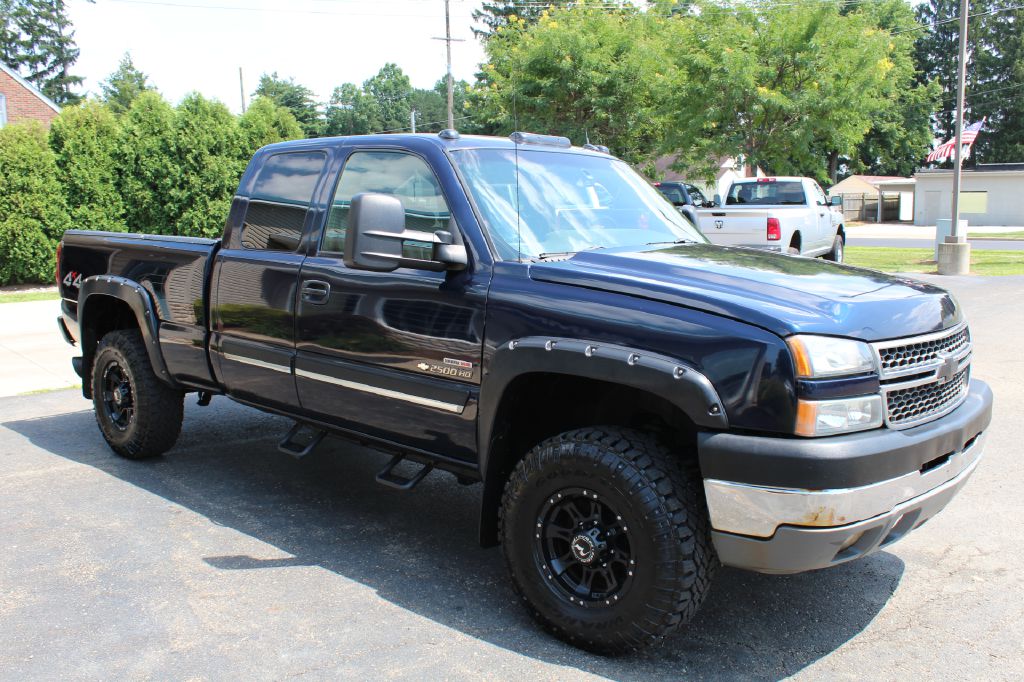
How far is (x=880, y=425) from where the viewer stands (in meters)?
3.04

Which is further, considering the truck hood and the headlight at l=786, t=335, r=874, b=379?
the truck hood

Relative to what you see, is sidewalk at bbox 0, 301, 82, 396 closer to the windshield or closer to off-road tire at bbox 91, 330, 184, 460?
off-road tire at bbox 91, 330, 184, 460

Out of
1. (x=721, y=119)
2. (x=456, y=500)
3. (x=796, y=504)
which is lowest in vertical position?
(x=456, y=500)

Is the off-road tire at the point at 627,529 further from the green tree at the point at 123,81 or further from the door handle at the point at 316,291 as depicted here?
the green tree at the point at 123,81

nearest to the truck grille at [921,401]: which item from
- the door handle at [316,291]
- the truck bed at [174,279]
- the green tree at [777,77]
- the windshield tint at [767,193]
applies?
the door handle at [316,291]

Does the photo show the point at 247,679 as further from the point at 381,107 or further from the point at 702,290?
the point at 381,107

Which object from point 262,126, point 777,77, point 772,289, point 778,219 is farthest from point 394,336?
point 777,77

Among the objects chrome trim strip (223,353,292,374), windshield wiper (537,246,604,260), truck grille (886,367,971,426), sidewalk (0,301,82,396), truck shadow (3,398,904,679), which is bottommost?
truck shadow (3,398,904,679)

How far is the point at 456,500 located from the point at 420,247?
6.02 feet

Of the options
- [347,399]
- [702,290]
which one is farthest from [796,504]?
[347,399]

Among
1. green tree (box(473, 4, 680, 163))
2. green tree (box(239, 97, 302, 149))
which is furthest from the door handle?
green tree (box(473, 4, 680, 163))

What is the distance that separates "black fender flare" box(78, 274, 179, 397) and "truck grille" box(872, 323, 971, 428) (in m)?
4.11

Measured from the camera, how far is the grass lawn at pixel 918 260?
18873 mm

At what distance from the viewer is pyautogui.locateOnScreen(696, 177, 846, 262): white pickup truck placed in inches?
568
